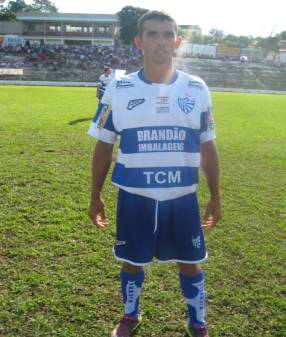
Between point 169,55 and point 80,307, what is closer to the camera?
point 169,55

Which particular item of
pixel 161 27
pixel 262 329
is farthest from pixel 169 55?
pixel 262 329

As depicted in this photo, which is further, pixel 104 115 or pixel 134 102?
pixel 104 115

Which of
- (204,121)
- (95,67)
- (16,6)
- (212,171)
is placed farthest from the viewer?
(16,6)

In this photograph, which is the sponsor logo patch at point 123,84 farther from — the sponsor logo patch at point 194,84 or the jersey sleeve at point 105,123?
the sponsor logo patch at point 194,84

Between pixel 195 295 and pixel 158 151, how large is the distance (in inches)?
42.6

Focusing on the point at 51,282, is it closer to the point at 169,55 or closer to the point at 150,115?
A: the point at 150,115

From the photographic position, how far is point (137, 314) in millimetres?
2943

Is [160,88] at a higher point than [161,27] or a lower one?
lower

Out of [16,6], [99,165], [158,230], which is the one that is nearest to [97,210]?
[99,165]

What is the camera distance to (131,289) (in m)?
2.83

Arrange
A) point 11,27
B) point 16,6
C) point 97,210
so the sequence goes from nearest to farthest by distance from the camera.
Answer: point 97,210, point 11,27, point 16,6

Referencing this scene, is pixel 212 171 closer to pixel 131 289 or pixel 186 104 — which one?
pixel 186 104

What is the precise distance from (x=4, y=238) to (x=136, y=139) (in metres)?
2.44

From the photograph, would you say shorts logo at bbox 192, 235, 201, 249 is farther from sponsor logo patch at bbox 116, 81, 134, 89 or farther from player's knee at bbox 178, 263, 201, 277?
sponsor logo patch at bbox 116, 81, 134, 89
